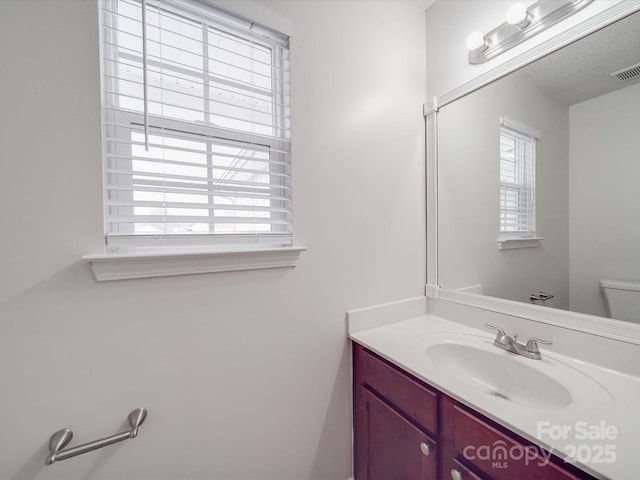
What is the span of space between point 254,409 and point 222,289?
526mm

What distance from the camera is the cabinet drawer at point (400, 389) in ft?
2.84

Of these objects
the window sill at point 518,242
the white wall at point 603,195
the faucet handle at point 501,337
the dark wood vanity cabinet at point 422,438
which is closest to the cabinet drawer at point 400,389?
the dark wood vanity cabinet at point 422,438

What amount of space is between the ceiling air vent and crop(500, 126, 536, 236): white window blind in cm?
29

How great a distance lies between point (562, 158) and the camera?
104cm

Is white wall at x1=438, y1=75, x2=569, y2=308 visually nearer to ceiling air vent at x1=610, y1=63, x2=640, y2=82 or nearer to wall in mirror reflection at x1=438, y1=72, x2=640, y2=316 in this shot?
wall in mirror reflection at x1=438, y1=72, x2=640, y2=316

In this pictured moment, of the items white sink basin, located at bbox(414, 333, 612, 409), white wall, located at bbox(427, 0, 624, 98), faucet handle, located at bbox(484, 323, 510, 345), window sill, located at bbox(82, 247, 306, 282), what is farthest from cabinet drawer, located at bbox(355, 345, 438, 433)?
white wall, located at bbox(427, 0, 624, 98)

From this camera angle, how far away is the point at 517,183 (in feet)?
3.92

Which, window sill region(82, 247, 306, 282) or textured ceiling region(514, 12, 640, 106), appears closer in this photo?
window sill region(82, 247, 306, 282)

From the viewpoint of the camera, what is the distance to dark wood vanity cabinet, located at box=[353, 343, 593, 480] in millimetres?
644

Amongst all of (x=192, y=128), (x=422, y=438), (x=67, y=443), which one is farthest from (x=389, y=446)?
(x=192, y=128)

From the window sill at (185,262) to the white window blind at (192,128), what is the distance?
0.23ft

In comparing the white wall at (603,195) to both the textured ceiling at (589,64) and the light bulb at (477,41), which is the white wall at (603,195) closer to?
the textured ceiling at (589,64)

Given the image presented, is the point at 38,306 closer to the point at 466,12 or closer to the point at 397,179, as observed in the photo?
the point at 397,179

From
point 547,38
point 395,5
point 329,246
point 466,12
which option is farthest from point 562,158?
point 395,5
